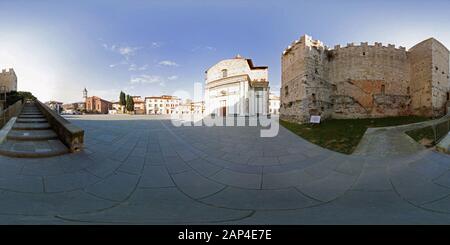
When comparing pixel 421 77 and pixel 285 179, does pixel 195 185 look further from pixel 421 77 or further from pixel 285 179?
pixel 421 77

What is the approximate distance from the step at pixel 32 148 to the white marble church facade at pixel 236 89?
1288 centimetres

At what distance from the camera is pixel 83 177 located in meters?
3.17

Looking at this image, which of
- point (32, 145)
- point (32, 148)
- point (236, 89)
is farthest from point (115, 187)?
point (236, 89)

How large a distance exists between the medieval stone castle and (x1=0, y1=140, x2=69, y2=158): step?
12.3 m

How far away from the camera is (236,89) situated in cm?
1780

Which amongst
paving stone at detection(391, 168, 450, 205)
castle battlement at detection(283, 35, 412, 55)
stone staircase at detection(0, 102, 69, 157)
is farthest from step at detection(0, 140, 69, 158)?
castle battlement at detection(283, 35, 412, 55)

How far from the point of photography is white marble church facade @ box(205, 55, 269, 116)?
17.0 metres

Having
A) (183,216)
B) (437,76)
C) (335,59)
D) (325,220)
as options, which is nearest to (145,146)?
(183,216)

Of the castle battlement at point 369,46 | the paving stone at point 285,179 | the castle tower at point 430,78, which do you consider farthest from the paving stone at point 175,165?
the castle battlement at point 369,46

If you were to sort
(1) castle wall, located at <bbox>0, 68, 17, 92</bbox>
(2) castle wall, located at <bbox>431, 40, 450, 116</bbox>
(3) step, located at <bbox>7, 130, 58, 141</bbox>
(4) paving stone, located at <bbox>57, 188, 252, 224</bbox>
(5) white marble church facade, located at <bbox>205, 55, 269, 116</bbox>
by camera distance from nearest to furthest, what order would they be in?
(4) paving stone, located at <bbox>57, 188, 252, 224</bbox> < (3) step, located at <bbox>7, 130, 58, 141</bbox> < (2) castle wall, located at <bbox>431, 40, 450, 116</bbox> < (5) white marble church facade, located at <bbox>205, 55, 269, 116</bbox> < (1) castle wall, located at <bbox>0, 68, 17, 92</bbox>

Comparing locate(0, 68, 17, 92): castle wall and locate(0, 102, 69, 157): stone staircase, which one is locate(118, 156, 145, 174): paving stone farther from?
locate(0, 68, 17, 92): castle wall

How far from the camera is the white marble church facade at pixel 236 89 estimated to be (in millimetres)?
16953

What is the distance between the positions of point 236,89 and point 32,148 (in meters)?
15.2

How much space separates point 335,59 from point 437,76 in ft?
19.5
